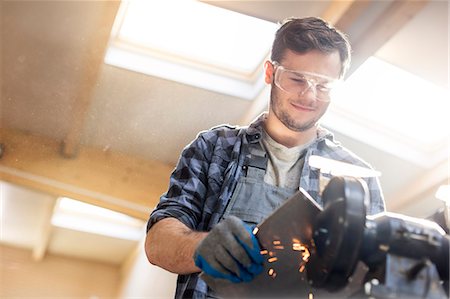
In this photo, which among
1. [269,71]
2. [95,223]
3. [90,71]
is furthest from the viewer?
[95,223]

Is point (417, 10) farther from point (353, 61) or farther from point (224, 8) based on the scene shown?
point (224, 8)

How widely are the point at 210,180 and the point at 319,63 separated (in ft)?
1.61

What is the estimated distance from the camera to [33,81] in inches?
109

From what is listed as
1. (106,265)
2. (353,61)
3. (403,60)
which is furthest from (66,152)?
(106,265)

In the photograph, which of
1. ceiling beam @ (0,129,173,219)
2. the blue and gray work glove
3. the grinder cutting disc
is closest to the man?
the blue and gray work glove

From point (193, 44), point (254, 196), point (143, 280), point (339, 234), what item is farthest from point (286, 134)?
point (143, 280)

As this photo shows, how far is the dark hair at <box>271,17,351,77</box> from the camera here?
1.65 m

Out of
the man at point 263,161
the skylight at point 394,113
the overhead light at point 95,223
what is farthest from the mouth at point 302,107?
the overhead light at point 95,223

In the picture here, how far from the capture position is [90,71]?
106 inches

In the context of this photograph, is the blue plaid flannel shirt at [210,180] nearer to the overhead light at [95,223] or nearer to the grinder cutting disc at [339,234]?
the grinder cutting disc at [339,234]

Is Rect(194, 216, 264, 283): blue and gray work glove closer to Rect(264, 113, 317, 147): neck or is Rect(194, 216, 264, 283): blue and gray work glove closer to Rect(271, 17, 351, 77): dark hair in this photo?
Rect(264, 113, 317, 147): neck

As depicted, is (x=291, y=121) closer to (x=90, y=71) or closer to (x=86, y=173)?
(x=90, y=71)

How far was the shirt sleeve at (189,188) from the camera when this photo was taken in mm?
1353

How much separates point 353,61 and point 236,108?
2.42 feet
